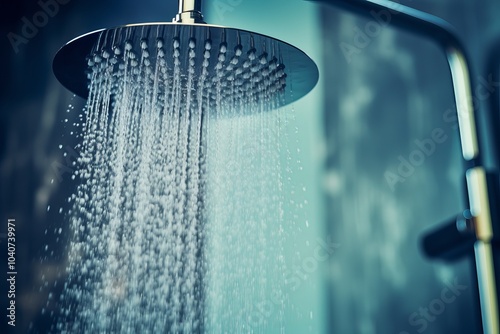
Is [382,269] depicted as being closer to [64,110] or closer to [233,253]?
[233,253]

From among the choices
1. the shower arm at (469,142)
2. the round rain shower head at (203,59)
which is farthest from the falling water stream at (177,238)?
the shower arm at (469,142)

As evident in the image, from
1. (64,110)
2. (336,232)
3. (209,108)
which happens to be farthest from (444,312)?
(64,110)

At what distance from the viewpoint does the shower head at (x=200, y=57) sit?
45cm

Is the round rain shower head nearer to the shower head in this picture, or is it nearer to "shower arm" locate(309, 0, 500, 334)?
the shower head

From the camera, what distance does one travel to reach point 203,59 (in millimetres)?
476

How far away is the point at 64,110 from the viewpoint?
102 cm

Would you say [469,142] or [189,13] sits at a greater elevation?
[189,13]

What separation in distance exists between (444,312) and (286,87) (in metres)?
0.40

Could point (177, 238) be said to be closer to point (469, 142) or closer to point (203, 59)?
point (203, 59)

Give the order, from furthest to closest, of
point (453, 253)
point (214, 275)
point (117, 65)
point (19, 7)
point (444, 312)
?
1. point (19, 7)
2. point (214, 275)
3. point (444, 312)
4. point (117, 65)
5. point (453, 253)

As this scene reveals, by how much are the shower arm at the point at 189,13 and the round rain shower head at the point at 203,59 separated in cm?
2

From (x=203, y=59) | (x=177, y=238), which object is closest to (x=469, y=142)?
(x=203, y=59)

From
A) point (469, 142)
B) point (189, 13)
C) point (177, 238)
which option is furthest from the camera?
point (177, 238)

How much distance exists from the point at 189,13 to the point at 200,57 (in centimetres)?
4
